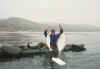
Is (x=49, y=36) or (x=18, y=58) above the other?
(x=49, y=36)

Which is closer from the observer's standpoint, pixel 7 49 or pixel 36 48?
pixel 7 49

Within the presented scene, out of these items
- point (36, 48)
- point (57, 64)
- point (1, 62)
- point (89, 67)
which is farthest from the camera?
point (36, 48)

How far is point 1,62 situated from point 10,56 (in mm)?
1628

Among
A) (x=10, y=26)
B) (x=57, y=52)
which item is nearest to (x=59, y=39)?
(x=57, y=52)

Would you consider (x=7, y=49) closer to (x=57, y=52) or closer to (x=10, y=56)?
(x=10, y=56)

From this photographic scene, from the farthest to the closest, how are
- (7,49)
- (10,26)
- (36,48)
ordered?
(10,26) → (36,48) → (7,49)

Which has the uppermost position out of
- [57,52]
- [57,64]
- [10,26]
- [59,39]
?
[59,39]

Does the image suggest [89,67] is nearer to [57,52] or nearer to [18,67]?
[57,52]

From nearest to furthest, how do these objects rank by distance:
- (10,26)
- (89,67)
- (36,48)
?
1. (89,67)
2. (36,48)
3. (10,26)

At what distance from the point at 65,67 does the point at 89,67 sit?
243 centimetres

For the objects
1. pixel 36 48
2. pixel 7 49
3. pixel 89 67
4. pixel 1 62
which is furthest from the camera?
pixel 36 48

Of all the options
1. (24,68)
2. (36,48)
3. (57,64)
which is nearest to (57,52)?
(57,64)

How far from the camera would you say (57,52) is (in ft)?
45.8

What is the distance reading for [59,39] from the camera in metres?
13.5
